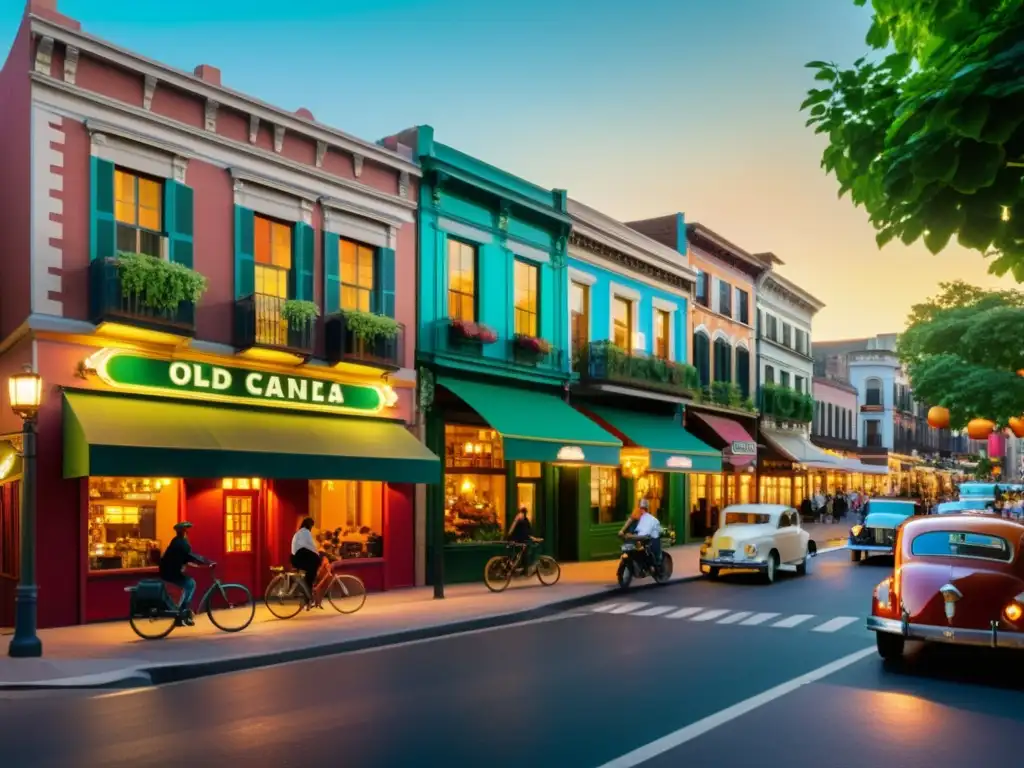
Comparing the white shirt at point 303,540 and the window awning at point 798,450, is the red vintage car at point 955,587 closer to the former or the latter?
the white shirt at point 303,540

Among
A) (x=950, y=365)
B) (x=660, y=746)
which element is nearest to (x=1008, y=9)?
(x=660, y=746)

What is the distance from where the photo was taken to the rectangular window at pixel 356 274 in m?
20.7

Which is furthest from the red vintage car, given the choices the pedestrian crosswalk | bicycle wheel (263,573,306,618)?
bicycle wheel (263,573,306,618)

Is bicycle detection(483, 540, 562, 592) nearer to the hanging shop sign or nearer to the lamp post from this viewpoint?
the hanging shop sign

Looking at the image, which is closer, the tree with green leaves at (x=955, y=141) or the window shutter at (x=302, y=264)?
the tree with green leaves at (x=955, y=141)

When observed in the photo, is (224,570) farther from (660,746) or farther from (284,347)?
(660,746)

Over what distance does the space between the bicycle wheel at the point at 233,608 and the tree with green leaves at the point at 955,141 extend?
1114 cm

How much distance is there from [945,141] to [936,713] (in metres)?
6.32

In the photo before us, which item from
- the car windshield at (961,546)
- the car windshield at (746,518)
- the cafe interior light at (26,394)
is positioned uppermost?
the cafe interior light at (26,394)

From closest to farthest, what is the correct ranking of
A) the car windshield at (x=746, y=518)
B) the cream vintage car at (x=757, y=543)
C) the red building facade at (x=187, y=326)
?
the red building facade at (x=187, y=326) → the cream vintage car at (x=757, y=543) → the car windshield at (x=746, y=518)

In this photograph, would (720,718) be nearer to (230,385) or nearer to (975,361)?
(230,385)

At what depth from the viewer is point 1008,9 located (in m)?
5.93

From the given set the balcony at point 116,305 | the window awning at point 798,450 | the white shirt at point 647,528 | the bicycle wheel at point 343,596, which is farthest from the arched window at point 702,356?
the balcony at point 116,305

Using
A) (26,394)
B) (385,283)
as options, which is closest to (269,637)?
(26,394)
